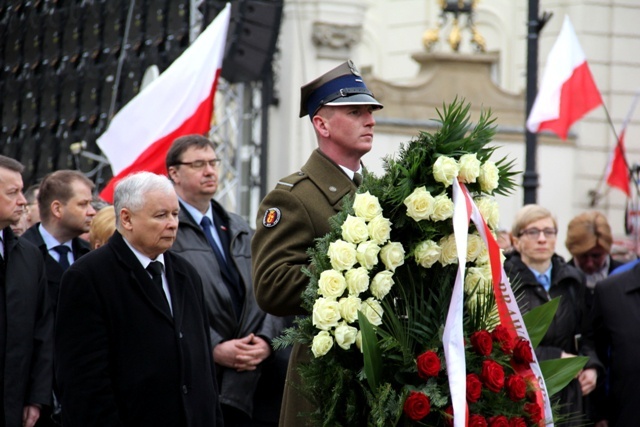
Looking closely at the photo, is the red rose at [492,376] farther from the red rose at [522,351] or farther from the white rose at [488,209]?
the white rose at [488,209]

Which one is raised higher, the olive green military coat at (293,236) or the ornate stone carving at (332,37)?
the ornate stone carving at (332,37)

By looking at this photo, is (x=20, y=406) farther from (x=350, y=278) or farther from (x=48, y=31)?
(x=48, y=31)

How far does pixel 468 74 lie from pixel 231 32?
6.35 metres

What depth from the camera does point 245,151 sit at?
1475cm

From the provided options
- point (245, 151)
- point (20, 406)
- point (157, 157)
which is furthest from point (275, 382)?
point (245, 151)

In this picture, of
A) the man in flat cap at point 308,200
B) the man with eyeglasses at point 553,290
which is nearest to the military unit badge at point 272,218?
the man in flat cap at point 308,200

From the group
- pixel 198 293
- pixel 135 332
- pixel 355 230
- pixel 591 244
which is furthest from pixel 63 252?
pixel 591 244

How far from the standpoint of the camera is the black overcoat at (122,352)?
525cm

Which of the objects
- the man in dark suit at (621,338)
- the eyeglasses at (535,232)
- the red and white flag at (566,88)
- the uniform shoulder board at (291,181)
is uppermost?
the red and white flag at (566,88)

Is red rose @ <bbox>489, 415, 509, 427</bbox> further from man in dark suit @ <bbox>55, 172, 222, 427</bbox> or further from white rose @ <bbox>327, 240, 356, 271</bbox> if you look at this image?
man in dark suit @ <bbox>55, 172, 222, 427</bbox>

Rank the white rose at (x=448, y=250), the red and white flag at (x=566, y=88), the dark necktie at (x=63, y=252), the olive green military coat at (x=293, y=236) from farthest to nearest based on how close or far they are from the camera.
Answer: the red and white flag at (x=566, y=88)
the dark necktie at (x=63, y=252)
the olive green military coat at (x=293, y=236)
the white rose at (x=448, y=250)

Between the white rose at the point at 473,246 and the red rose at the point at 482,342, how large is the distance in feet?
0.98

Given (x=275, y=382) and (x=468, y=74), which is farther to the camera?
(x=468, y=74)

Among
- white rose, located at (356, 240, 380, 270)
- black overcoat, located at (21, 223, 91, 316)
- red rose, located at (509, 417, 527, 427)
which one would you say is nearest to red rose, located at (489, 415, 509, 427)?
red rose, located at (509, 417, 527, 427)
